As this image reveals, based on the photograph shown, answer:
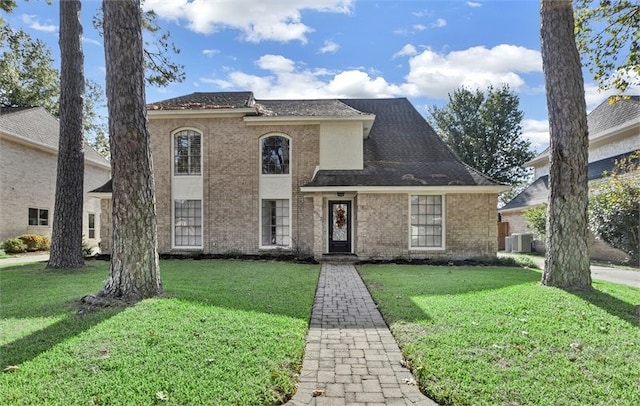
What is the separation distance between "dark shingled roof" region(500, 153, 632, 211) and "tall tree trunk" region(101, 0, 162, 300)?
1726 centimetres

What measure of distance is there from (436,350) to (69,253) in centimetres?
1099

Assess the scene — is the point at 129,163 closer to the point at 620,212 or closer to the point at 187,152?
the point at 187,152

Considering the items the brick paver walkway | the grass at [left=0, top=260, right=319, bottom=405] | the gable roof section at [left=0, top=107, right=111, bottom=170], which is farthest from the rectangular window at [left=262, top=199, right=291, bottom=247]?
the gable roof section at [left=0, top=107, right=111, bottom=170]

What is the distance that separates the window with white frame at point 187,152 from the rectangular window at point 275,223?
3356 mm

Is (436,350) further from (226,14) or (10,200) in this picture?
(10,200)

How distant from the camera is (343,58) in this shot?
16.4m

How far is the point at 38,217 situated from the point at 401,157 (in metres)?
19.5

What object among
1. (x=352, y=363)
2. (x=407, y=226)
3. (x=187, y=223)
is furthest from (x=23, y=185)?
(x=352, y=363)

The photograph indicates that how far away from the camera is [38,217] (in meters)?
19.5

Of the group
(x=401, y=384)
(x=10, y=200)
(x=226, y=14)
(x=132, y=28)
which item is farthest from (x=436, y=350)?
(x=10, y=200)

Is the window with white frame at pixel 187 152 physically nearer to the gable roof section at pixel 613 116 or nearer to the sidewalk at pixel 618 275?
the sidewalk at pixel 618 275

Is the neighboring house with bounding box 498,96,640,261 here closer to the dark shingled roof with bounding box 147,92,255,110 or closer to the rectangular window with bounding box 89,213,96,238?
the dark shingled roof with bounding box 147,92,255,110

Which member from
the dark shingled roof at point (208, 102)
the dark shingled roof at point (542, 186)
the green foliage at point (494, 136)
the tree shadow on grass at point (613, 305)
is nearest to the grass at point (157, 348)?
the tree shadow on grass at point (613, 305)

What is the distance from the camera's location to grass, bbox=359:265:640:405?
321 centimetres
